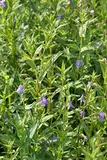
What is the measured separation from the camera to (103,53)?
9.20 ft

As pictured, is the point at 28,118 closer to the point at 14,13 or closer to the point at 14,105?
the point at 14,105

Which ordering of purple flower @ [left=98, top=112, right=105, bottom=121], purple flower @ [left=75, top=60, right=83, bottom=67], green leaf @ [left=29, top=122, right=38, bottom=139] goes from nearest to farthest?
green leaf @ [left=29, top=122, right=38, bottom=139] → purple flower @ [left=98, top=112, right=105, bottom=121] → purple flower @ [left=75, top=60, right=83, bottom=67]

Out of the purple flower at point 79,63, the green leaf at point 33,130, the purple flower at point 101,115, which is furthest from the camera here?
the purple flower at point 79,63

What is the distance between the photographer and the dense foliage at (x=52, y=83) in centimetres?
216

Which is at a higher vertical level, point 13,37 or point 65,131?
point 13,37

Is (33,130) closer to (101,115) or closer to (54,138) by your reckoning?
(54,138)

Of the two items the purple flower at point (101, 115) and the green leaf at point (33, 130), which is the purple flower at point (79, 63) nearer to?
the purple flower at point (101, 115)

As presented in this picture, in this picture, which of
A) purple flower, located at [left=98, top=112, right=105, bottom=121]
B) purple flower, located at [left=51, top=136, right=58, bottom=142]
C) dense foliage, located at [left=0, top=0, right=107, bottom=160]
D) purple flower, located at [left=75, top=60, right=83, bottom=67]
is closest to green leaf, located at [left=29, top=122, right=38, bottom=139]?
dense foliage, located at [left=0, top=0, right=107, bottom=160]

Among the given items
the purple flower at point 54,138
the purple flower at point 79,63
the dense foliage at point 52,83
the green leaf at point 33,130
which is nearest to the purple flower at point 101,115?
the dense foliage at point 52,83

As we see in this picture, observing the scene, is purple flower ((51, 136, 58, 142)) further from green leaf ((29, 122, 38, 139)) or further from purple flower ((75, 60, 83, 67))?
purple flower ((75, 60, 83, 67))

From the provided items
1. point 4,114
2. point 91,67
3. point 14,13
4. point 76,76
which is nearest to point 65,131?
point 4,114

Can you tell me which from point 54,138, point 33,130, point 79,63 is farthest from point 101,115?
point 79,63

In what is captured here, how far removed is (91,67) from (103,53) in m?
0.13

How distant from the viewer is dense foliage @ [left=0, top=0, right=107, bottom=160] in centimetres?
216
